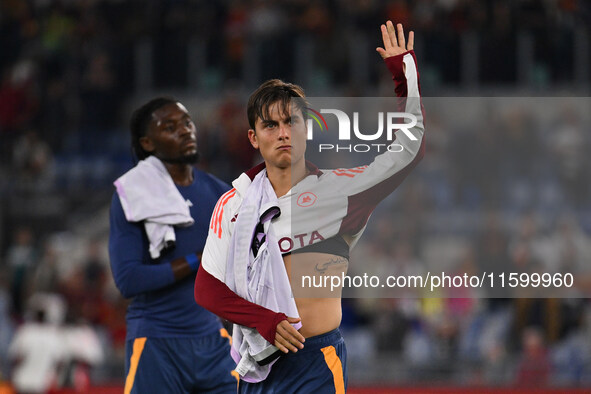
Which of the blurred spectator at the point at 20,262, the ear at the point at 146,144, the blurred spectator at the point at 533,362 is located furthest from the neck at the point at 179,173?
the blurred spectator at the point at 20,262

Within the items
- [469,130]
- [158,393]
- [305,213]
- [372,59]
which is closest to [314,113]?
[305,213]

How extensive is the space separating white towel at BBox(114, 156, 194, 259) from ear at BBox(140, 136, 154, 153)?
0.64ft

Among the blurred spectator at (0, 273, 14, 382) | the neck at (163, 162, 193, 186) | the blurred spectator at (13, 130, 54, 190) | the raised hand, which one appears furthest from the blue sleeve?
the blurred spectator at (13, 130, 54, 190)

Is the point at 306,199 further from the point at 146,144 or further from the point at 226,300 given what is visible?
the point at 146,144

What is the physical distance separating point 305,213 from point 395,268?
240 cm

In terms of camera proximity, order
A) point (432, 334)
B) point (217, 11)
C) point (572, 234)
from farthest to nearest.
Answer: point (217, 11)
point (432, 334)
point (572, 234)

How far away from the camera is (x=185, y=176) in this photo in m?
4.80

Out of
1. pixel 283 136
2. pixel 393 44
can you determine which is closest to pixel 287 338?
pixel 283 136

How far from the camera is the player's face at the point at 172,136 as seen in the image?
4730 millimetres

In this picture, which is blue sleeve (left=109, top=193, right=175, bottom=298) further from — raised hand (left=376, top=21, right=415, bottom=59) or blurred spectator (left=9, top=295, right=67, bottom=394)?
blurred spectator (left=9, top=295, right=67, bottom=394)

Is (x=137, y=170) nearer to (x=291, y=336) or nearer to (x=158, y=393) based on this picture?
(x=158, y=393)

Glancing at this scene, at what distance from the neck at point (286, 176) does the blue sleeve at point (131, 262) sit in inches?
41.5

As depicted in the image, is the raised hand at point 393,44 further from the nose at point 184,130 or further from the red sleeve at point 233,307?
the nose at point 184,130

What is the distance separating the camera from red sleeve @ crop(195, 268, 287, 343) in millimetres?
3385
